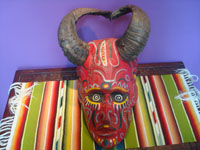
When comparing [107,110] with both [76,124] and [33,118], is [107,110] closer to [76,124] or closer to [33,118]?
[76,124]

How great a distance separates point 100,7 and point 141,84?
0.72 meters

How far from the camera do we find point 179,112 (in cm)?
143

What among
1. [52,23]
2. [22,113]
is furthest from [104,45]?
[22,113]

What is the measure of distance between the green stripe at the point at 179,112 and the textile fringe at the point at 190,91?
51 millimetres

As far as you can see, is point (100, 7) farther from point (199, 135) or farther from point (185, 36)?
point (199, 135)

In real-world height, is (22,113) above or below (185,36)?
below

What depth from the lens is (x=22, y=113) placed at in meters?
1.46

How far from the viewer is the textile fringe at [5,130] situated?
1.32 m

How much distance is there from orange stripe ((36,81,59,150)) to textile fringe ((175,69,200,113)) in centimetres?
101

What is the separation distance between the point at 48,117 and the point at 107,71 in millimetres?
661

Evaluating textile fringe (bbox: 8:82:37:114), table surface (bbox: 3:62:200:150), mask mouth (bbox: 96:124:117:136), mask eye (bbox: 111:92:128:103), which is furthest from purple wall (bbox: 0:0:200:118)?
mask mouth (bbox: 96:124:117:136)

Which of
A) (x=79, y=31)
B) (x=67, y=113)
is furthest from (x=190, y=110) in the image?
(x=79, y=31)

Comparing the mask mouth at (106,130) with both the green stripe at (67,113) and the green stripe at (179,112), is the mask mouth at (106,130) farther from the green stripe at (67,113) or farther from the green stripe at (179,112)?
the green stripe at (179,112)

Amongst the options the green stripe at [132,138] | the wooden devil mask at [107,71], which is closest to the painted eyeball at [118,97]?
the wooden devil mask at [107,71]
